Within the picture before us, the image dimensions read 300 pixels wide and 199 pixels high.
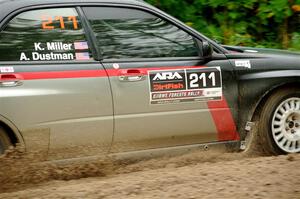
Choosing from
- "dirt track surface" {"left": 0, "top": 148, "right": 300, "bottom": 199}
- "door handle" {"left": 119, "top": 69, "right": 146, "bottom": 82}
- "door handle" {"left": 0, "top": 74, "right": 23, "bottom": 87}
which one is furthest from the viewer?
"door handle" {"left": 119, "top": 69, "right": 146, "bottom": 82}

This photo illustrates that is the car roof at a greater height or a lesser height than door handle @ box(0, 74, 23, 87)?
greater

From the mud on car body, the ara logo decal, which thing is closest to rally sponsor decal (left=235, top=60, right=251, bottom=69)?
the mud on car body

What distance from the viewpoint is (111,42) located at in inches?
209

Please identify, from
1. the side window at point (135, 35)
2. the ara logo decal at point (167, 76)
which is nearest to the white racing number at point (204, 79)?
the ara logo decal at point (167, 76)

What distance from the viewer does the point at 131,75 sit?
206 inches

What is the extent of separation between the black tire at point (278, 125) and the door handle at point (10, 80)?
245 cm

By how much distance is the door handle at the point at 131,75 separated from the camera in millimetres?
5203

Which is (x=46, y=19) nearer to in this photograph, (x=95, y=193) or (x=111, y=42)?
(x=111, y=42)

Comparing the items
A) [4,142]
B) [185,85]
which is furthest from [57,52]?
[185,85]

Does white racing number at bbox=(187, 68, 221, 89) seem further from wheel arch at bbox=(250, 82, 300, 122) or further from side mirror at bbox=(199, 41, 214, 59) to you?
wheel arch at bbox=(250, 82, 300, 122)

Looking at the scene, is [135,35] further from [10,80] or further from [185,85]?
[10,80]

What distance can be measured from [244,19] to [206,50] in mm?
4574

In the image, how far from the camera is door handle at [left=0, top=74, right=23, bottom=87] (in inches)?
185

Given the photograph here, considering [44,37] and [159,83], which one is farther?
[159,83]
